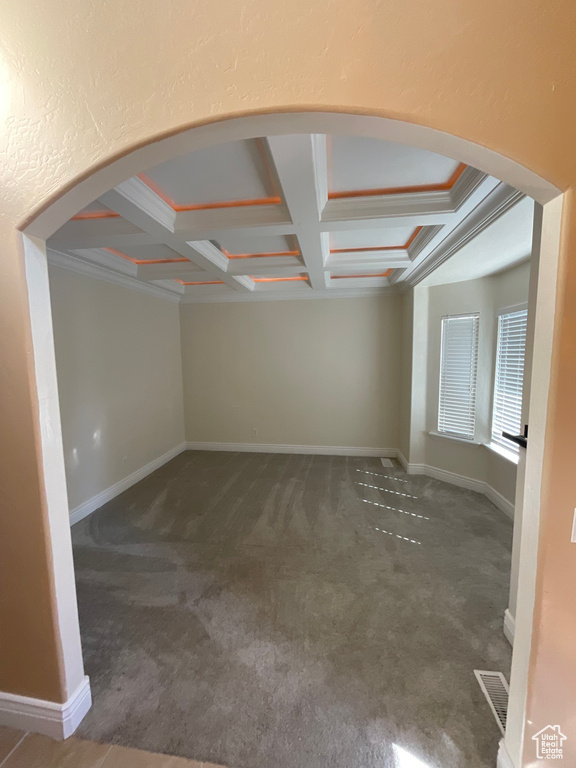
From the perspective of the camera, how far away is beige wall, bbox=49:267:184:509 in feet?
10.1

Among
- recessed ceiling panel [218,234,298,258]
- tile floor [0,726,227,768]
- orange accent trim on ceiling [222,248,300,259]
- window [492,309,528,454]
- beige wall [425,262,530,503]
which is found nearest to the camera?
tile floor [0,726,227,768]

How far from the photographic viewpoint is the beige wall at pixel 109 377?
3.07 m

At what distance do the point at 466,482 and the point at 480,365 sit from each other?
138 cm

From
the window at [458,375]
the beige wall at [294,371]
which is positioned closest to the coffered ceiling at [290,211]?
the window at [458,375]

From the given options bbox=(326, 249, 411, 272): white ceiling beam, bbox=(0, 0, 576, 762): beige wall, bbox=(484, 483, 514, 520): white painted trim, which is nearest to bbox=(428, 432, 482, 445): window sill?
bbox=(484, 483, 514, 520): white painted trim

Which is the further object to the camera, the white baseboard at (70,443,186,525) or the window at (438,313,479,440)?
the window at (438,313,479,440)

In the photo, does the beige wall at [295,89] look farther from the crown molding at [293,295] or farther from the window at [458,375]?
the crown molding at [293,295]

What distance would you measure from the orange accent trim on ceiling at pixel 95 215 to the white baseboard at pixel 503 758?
138 inches

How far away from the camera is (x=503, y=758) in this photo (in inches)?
46.0

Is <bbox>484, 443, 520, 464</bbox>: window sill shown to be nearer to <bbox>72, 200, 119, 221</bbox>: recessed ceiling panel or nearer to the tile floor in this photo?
the tile floor

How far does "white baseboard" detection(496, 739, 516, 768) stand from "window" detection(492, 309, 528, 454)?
8.25 feet

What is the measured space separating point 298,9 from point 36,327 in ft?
4.34

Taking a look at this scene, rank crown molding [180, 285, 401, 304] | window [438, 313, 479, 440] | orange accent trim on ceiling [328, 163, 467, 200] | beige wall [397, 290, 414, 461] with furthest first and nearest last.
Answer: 1. crown molding [180, 285, 401, 304]
2. beige wall [397, 290, 414, 461]
3. window [438, 313, 479, 440]
4. orange accent trim on ceiling [328, 163, 467, 200]

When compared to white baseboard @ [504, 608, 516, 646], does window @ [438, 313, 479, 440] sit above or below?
above
